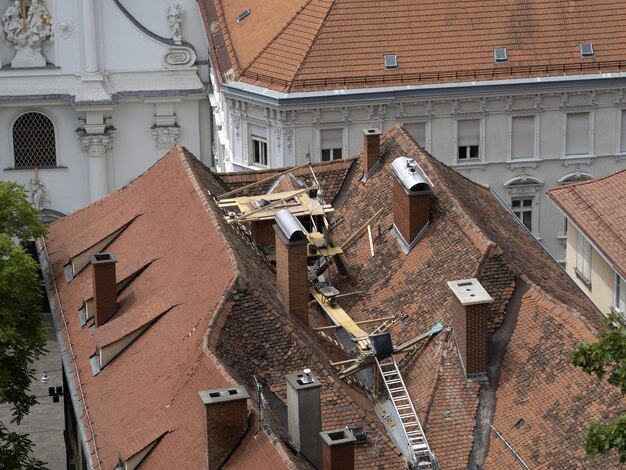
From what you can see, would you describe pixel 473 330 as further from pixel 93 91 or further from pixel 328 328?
pixel 93 91

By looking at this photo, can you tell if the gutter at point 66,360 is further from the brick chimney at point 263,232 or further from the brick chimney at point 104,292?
the brick chimney at point 263,232

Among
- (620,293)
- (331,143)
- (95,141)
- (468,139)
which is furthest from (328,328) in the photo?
(95,141)

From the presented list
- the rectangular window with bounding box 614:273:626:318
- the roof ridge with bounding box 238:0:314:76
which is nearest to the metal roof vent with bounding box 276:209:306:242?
the rectangular window with bounding box 614:273:626:318

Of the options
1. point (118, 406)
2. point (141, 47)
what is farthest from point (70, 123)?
point (118, 406)

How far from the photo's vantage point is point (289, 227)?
48781mm

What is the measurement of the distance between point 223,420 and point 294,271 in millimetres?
7967

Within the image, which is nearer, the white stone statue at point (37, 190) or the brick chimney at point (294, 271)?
the brick chimney at point (294, 271)

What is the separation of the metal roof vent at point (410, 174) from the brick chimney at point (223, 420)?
11.7 m

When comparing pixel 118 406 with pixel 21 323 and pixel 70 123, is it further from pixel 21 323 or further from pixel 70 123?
pixel 70 123

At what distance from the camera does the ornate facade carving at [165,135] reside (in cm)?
8369

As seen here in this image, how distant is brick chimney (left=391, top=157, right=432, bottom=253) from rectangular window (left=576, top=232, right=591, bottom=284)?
10.3m

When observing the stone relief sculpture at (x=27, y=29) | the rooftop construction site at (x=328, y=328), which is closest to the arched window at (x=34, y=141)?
the stone relief sculpture at (x=27, y=29)

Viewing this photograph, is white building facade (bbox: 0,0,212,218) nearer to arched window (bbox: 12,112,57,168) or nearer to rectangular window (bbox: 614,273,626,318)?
arched window (bbox: 12,112,57,168)

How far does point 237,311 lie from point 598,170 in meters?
34.1
